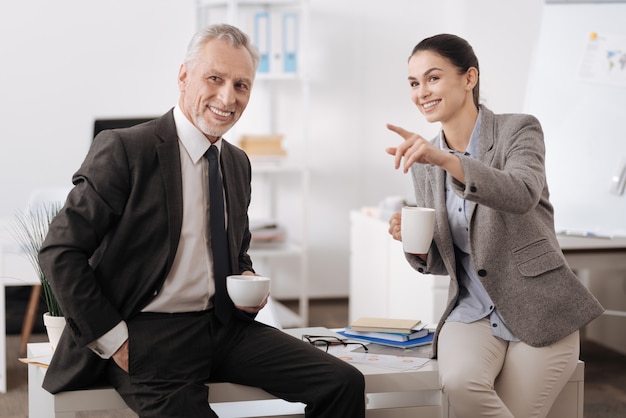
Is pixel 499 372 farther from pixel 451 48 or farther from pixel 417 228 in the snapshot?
pixel 451 48

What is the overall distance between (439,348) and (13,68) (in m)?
3.62

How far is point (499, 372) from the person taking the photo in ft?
6.55

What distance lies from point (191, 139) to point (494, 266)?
0.78m

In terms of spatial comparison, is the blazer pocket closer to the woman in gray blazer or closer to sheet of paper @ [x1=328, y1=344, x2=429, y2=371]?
the woman in gray blazer

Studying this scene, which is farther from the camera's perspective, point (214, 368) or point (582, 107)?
→ point (582, 107)

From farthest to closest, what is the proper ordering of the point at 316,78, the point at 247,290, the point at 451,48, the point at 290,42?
the point at 316,78, the point at 290,42, the point at 451,48, the point at 247,290

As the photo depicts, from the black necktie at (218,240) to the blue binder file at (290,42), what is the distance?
9.45 feet

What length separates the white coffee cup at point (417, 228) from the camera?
1.89 metres

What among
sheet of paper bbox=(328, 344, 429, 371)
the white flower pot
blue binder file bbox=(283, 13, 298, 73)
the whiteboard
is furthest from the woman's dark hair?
blue binder file bbox=(283, 13, 298, 73)

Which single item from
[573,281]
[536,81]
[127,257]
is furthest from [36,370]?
[536,81]

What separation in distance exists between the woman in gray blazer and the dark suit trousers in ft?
0.92

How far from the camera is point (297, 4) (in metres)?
4.95

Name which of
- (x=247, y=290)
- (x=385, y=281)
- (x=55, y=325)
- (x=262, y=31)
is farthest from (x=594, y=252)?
(x=262, y=31)

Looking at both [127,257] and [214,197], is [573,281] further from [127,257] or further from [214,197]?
[127,257]
